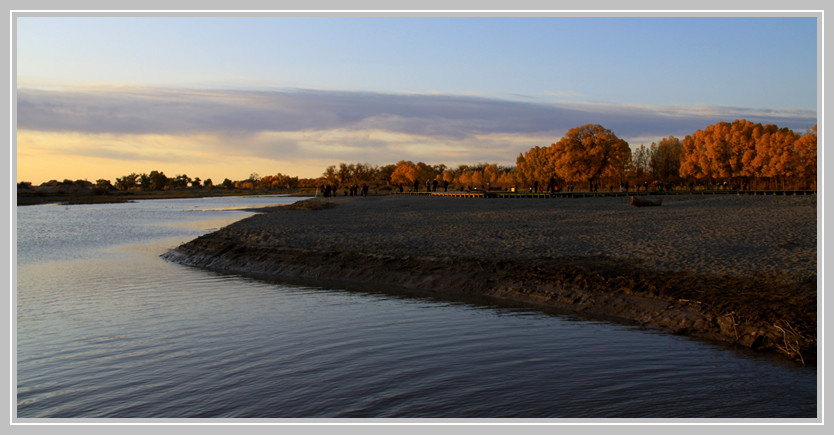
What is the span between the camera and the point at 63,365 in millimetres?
10188

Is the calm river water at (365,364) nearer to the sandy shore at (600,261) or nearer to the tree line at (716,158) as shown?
the sandy shore at (600,261)

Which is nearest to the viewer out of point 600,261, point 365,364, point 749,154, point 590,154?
point 365,364

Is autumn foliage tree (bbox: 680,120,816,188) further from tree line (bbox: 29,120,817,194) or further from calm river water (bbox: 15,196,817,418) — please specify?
calm river water (bbox: 15,196,817,418)

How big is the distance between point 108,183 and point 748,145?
158m

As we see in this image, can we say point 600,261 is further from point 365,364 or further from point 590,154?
point 590,154

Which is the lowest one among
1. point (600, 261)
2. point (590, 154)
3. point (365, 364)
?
point (365, 364)

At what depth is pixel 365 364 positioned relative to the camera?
9.97 metres

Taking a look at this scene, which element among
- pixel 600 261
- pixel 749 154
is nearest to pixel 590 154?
pixel 749 154

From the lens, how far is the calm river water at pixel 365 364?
818 centimetres

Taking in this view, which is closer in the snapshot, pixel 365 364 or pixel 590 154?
pixel 365 364

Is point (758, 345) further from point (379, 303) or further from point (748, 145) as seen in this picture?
point (748, 145)

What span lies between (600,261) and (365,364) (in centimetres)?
946

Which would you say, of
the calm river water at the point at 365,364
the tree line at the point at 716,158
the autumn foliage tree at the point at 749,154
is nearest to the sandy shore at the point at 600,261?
the calm river water at the point at 365,364

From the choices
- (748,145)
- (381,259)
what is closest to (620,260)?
(381,259)
